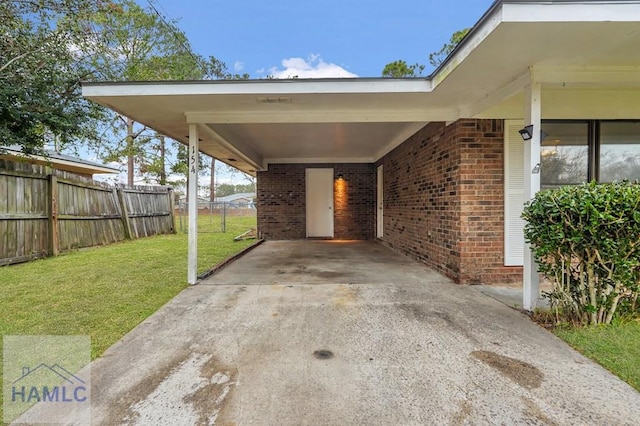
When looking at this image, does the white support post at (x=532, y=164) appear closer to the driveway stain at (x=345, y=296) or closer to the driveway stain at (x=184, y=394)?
the driveway stain at (x=345, y=296)

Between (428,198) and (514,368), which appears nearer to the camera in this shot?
(514,368)

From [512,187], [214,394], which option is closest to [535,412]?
[214,394]

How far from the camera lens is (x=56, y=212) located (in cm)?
664

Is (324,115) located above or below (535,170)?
above

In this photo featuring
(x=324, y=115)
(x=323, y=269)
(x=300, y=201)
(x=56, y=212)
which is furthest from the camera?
(x=300, y=201)

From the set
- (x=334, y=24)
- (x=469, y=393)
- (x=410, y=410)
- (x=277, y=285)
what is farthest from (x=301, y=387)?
(x=334, y=24)

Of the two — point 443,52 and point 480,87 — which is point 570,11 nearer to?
point 480,87

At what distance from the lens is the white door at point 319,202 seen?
9.92 m

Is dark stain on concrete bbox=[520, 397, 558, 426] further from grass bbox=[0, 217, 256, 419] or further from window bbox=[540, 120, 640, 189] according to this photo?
window bbox=[540, 120, 640, 189]

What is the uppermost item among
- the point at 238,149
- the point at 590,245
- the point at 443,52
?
the point at 443,52

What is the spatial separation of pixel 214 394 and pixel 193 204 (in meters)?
3.22

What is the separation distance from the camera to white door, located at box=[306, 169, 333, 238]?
9.92 meters

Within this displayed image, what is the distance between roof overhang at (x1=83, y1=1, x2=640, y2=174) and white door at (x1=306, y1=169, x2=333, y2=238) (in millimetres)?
4549

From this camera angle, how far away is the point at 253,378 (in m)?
2.01
